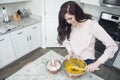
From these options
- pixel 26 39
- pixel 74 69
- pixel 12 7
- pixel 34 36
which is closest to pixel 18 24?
pixel 26 39

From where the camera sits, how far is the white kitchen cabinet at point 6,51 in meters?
1.98

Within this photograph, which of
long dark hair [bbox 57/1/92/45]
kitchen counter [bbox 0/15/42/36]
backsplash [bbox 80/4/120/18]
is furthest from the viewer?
backsplash [bbox 80/4/120/18]

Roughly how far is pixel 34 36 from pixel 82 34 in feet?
5.66

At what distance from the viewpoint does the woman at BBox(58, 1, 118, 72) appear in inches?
36.6

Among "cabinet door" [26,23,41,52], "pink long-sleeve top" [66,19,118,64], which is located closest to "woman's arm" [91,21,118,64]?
"pink long-sleeve top" [66,19,118,64]

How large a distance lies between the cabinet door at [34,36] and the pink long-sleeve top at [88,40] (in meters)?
1.40

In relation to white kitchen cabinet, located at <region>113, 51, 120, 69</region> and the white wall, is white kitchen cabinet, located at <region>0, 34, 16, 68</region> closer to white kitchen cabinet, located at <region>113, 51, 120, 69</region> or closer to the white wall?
the white wall

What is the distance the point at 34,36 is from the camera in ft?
8.48

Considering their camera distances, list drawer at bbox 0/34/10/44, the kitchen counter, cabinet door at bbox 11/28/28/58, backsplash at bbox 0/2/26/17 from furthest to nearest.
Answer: backsplash at bbox 0/2/26/17 → cabinet door at bbox 11/28/28/58 → the kitchen counter → drawer at bbox 0/34/10/44

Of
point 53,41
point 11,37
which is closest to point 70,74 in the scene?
point 11,37

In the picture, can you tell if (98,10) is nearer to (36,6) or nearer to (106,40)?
(36,6)

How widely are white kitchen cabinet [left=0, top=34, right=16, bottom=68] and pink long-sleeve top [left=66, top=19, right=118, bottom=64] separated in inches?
51.8

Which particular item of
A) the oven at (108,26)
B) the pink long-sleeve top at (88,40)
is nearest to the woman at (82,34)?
the pink long-sleeve top at (88,40)

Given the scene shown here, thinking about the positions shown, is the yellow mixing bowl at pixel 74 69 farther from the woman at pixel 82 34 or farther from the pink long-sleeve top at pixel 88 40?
the pink long-sleeve top at pixel 88 40
